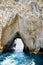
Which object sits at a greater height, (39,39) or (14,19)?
(14,19)

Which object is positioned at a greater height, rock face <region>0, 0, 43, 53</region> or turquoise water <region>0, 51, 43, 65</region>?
rock face <region>0, 0, 43, 53</region>

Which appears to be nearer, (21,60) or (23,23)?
(21,60)

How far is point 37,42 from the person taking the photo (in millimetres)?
23406

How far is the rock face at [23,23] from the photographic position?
2350 centimetres

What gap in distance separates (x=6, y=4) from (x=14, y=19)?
2223mm

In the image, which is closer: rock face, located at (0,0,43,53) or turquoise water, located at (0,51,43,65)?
turquoise water, located at (0,51,43,65)

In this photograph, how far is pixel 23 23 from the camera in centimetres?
2405

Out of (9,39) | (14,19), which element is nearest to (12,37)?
(9,39)

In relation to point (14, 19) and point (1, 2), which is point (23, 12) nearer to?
point (14, 19)

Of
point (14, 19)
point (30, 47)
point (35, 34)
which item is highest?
point (14, 19)

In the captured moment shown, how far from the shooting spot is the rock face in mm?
23500

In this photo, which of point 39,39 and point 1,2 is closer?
point 39,39

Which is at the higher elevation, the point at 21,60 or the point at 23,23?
the point at 23,23

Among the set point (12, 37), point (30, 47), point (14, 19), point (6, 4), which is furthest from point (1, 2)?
point (30, 47)
